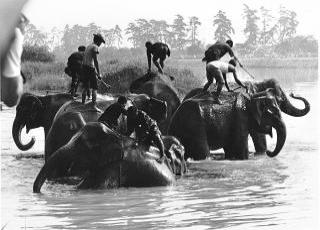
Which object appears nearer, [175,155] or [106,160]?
[106,160]

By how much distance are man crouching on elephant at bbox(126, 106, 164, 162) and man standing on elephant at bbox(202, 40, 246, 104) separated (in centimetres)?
269

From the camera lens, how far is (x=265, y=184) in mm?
8172

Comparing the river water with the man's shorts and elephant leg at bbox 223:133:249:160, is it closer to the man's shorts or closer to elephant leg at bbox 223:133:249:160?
elephant leg at bbox 223:133:249:160

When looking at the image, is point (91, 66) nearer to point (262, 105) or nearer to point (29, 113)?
point (29, 113)

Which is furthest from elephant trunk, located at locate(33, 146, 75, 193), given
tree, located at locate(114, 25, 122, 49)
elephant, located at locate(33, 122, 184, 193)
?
tree, located at locate(114, 25, 122, 49)

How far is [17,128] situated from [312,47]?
11.0 metres

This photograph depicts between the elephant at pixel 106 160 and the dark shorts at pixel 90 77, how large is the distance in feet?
5.97

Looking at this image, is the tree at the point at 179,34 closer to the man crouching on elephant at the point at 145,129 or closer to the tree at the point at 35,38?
the tree at the point at 35,38

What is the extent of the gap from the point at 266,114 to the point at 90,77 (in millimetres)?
2525

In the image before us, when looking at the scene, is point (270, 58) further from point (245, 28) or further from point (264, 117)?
point (264, 117)

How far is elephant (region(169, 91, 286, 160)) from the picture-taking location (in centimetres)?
1050

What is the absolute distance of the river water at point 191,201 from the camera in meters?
5.85

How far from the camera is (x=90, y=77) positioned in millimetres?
9438

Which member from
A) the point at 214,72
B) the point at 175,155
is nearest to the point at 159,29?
the point at 214,72
